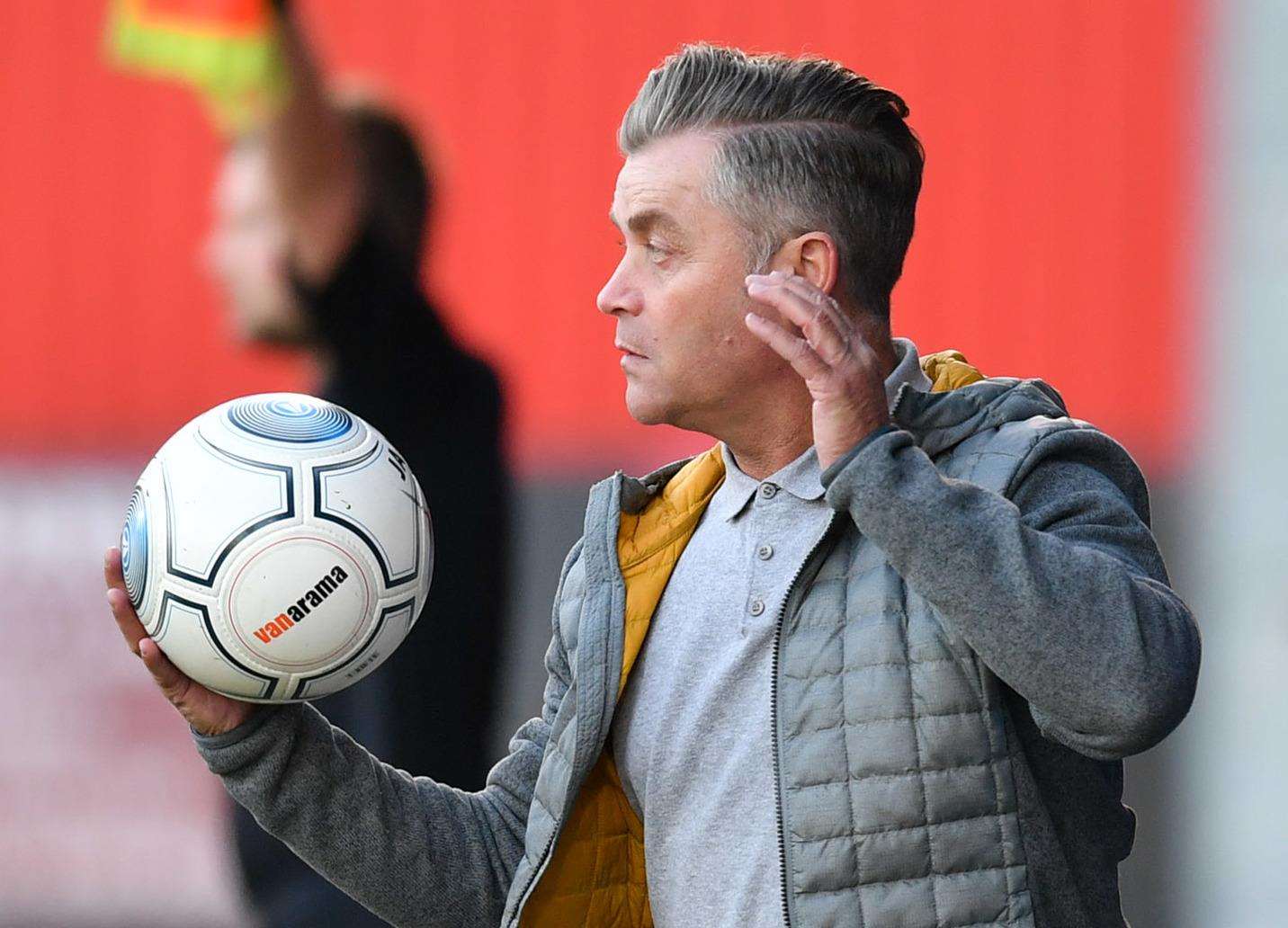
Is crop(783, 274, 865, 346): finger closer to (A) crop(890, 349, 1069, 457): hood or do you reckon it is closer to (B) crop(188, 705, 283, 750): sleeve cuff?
(A) crop(890, 349, 1069, 457): hood

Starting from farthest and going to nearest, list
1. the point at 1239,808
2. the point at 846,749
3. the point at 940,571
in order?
the point at 1239,808
the point at 846,749
the point at 940,571

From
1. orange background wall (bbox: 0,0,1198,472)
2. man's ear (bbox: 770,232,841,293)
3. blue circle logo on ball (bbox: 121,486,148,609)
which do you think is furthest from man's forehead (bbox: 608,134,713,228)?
orange background wall (bbox: 0,0,1198,472)

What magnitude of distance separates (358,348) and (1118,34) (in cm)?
217

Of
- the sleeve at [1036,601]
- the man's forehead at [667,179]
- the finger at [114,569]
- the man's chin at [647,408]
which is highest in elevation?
the man's forehead at [667,179]

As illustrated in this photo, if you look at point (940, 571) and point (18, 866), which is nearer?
point (940, 571)

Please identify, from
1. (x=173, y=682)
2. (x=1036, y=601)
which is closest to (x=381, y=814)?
(x=173, y=682)

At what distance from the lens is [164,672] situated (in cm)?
215

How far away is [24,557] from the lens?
15.2 ft

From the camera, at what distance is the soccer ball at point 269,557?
2.10 meters

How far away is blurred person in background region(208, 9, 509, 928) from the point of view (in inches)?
178

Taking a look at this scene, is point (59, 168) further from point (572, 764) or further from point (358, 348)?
point (572, 764)

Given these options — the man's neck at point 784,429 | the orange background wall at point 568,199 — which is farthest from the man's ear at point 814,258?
the orange background wall at point 568,199

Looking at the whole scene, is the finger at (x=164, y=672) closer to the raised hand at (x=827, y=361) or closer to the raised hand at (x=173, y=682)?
the raised hand at (x=173, y=682)

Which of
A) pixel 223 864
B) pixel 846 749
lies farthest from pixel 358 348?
pixel 846 749
